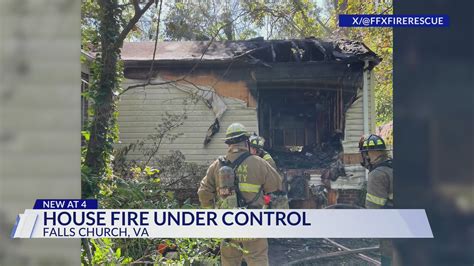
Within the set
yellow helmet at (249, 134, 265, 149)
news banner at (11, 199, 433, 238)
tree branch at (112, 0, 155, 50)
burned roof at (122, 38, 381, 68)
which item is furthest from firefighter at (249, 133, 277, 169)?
tree branch at (112, 0, 155, 50)

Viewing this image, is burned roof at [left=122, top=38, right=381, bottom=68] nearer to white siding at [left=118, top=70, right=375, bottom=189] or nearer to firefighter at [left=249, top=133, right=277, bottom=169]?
white siding at [left=118, top=70, right=375, bottom=189]

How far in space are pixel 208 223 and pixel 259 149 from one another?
1.80ft

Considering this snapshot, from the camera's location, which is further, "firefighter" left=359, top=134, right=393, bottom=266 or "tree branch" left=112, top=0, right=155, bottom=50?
"tree branch" left=112, top=0, right=155, bottom=50

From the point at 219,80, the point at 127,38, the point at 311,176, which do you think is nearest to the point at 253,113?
the point at 219,80

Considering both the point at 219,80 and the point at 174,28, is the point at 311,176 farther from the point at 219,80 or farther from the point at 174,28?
the point at 174,28

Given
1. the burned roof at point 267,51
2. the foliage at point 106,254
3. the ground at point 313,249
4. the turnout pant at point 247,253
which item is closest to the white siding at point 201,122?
the burned roof at point 267,51

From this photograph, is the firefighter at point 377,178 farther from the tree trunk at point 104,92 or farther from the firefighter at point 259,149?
the tree trunk at point 104,92

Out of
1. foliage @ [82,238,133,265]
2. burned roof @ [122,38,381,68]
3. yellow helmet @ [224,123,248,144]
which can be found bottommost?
foliage @ [82,238,133,265]

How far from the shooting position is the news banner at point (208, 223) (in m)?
3.01

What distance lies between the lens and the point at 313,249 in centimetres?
304

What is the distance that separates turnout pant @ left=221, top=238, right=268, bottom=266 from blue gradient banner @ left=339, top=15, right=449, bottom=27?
1.41 metres

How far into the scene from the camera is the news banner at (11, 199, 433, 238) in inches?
118

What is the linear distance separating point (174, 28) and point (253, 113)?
2.40 ft

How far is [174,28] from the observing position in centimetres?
312
